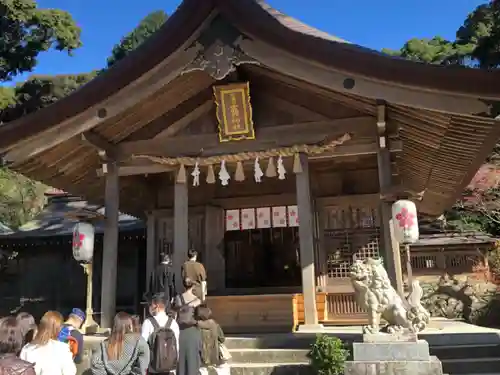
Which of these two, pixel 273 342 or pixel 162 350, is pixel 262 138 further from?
pixel 162 350

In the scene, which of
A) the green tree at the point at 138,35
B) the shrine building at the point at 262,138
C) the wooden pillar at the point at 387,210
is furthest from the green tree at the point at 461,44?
the green tree at the point at 138,35

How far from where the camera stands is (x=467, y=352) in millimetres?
7215

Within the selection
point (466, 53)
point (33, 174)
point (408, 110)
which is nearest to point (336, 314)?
point (408, 110)

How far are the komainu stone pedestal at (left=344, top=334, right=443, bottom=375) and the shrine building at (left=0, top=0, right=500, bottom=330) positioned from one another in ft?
6.33

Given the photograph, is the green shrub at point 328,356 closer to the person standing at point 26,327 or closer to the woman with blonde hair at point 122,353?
the woman with blonde hair at point 122,353

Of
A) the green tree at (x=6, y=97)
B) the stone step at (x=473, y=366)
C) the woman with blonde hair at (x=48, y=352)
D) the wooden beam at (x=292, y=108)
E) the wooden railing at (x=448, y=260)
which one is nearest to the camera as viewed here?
the woman with blonde hair at (x=48, y=352)

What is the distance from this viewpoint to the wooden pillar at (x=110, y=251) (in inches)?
360

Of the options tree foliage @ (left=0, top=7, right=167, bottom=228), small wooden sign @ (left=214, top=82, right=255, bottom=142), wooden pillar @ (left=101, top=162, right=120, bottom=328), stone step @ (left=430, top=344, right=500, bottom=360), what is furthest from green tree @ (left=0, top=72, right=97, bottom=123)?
stone step @ (left=430, top=344, right=500, bottom=360)

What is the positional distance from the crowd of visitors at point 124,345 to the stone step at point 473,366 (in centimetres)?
324

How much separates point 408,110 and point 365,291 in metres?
3.22

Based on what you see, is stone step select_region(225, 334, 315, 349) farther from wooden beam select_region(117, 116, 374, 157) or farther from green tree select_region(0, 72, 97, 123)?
green tree select_region(0, 72, 97, 123)

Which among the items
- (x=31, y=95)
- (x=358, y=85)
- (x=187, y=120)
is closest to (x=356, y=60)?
(x=358, y=85)

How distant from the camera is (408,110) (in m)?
7.93

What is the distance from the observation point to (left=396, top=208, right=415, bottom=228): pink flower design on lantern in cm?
786
